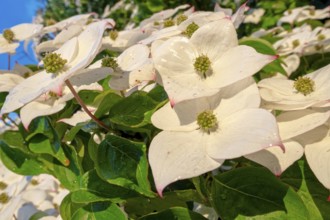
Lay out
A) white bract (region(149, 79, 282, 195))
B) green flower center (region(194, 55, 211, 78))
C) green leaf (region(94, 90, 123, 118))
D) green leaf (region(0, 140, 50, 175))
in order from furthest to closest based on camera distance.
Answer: green leaf (region(0, 140, 50, 175)) → green leaf (region(94, 90, 123, 118)) → green flower center (region(194, 55, 211, 78)) → white bract (region(149, 79, 282, 195))

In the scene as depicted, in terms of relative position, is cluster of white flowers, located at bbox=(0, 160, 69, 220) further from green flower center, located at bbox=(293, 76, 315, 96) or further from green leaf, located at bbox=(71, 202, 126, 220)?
green flower center, located at bbox=(293, 76, 315, 96)

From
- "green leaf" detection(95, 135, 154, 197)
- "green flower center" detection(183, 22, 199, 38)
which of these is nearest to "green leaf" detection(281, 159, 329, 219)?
"green leaf" detection(95, 135, 154, 197)

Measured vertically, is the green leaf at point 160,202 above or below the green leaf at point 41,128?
below

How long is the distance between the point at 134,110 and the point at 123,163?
0.30 feet

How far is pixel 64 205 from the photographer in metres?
0.84

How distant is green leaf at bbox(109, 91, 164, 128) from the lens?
0.75 metres

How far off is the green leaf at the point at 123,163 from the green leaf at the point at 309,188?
8.6 inches

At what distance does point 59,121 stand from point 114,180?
0.19 meters

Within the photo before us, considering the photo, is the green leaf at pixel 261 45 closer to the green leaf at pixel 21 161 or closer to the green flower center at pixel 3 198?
the green leaf at pixel 21 161

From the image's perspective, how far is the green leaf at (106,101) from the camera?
2.59 feet

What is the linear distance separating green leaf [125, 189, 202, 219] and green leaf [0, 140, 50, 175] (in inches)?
9.1

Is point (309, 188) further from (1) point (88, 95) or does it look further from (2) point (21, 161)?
(2) point (21, 161)

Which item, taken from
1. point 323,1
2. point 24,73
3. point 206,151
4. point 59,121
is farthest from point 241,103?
point 323,1

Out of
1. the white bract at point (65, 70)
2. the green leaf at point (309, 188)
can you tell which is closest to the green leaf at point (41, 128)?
the white bract at point (65, 70)
